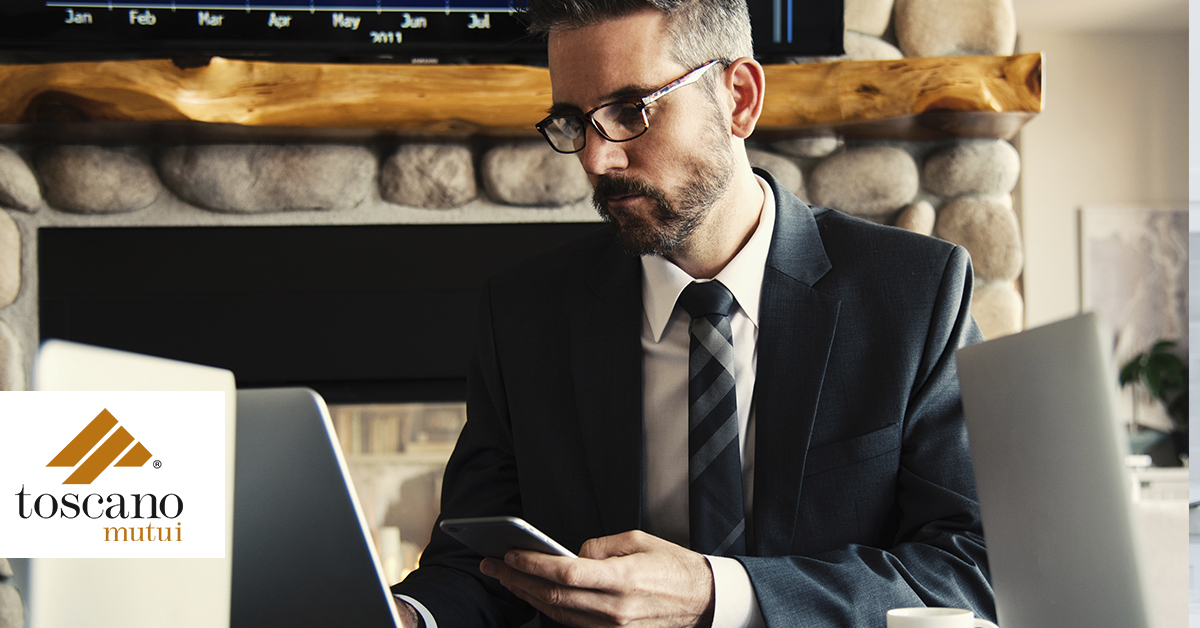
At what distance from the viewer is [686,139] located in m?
1.11

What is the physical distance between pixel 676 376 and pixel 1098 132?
399 centimetres

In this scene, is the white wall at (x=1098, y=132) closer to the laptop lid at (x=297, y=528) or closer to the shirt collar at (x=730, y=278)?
the shirt collar at (x=730, y=278)

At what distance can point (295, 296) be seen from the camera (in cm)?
193

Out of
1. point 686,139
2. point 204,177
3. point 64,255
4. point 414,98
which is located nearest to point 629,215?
point 686,139

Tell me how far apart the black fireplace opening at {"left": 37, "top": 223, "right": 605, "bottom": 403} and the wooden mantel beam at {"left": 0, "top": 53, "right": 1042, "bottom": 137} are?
0.24 m

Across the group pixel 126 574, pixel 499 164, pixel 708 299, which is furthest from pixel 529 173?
pixel 126 574

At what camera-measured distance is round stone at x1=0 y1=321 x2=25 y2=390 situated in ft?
6.07

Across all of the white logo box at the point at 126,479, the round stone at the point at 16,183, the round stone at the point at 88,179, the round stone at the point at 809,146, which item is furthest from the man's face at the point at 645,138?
the round stone at the point at 16,183

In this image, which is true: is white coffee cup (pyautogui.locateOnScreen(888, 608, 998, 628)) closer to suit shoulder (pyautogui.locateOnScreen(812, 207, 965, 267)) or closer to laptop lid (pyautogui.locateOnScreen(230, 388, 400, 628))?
laptop lid (pyautogui.locateOnScreen(230, 388, 400, 628))

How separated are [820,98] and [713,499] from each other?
1074mm

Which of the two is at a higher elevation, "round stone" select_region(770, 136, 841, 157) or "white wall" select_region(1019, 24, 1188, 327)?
"white wall" select_region(1019, 24, 1188, 327)

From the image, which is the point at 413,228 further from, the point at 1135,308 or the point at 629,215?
the point at 1135,308

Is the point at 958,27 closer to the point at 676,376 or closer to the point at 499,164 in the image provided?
the point at 499,164

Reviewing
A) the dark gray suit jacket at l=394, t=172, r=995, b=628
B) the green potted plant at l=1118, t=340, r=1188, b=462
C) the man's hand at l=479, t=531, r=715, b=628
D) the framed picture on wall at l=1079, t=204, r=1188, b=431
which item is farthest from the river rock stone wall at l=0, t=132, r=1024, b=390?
the framed picture on wall at l=1079, t=204, r=1188, b=431
